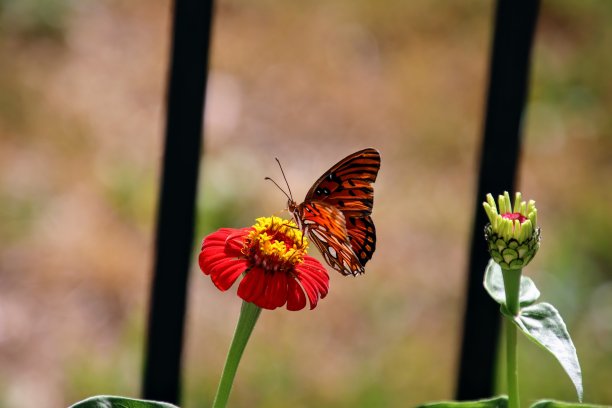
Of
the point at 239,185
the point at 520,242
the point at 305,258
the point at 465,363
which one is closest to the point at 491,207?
the point at 520,242

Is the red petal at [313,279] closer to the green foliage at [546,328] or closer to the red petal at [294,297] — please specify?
the red petal at [294,297]

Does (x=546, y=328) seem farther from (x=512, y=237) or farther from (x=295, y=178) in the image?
(x=295, y=178)

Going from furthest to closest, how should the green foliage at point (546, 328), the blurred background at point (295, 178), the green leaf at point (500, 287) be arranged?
1. the blurred background at point (295, 178)
2. the green leaf at point (500, 287)
3. the green foliage at point (546, 328)

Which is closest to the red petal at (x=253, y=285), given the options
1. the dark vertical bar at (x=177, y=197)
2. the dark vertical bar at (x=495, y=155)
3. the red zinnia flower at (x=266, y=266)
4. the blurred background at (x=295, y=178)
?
the red zinnia flower at (x=266, y=266)

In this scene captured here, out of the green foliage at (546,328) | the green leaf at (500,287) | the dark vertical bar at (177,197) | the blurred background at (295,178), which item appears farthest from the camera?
the blurred background at (295,178)

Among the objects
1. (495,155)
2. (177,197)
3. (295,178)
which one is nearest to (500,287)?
(495,155)

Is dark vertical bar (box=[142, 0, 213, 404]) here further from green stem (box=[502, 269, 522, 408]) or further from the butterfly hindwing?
green stem (box=[502, 269, 522, 408])
